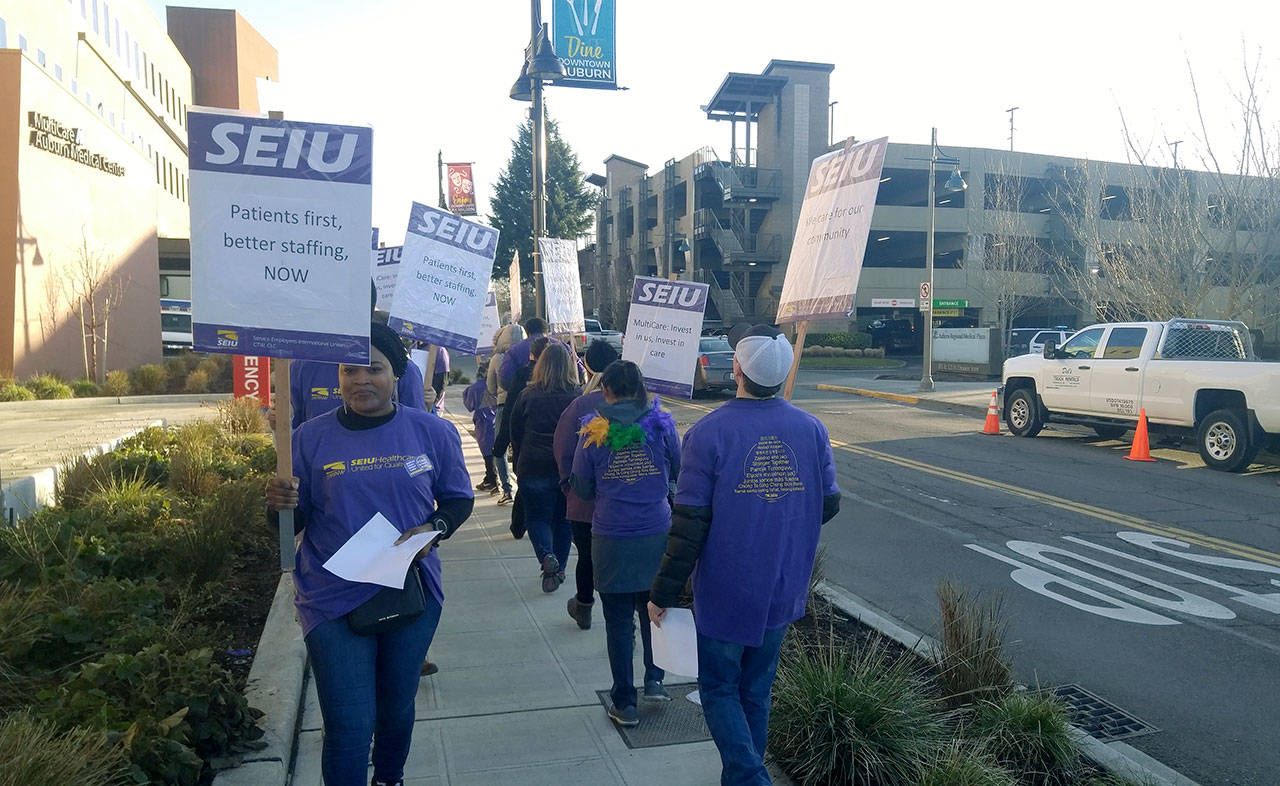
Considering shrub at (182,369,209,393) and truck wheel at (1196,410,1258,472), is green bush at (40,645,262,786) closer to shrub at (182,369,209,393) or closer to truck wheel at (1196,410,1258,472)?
truck wheel at (1196,410,1258,472)

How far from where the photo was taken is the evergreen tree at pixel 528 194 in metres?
67.8

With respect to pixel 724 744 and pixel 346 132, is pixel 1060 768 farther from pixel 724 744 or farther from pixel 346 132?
pixel 346 132

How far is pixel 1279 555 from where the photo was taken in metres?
8.03

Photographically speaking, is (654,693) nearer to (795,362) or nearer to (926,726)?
(926,726)

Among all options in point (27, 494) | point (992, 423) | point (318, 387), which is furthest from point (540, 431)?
point (992, 423)

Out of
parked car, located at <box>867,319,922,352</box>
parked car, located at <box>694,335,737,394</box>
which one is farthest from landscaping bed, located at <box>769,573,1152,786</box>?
parked car, located at <box>867,319,922,352</box>

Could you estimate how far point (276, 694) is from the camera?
14.6ft

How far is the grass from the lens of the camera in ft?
128

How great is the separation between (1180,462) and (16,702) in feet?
46.7

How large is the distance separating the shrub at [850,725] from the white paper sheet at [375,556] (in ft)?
6.24

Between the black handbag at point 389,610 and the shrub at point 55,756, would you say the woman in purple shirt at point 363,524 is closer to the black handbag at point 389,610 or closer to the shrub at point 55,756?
the black handbag at point 389,610

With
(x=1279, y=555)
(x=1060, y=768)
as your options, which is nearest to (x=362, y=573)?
(x=1060, y=768)

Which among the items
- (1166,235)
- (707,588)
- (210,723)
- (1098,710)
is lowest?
(1098,710)

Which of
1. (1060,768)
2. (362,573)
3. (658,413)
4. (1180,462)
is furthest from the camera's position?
(1180,462)
